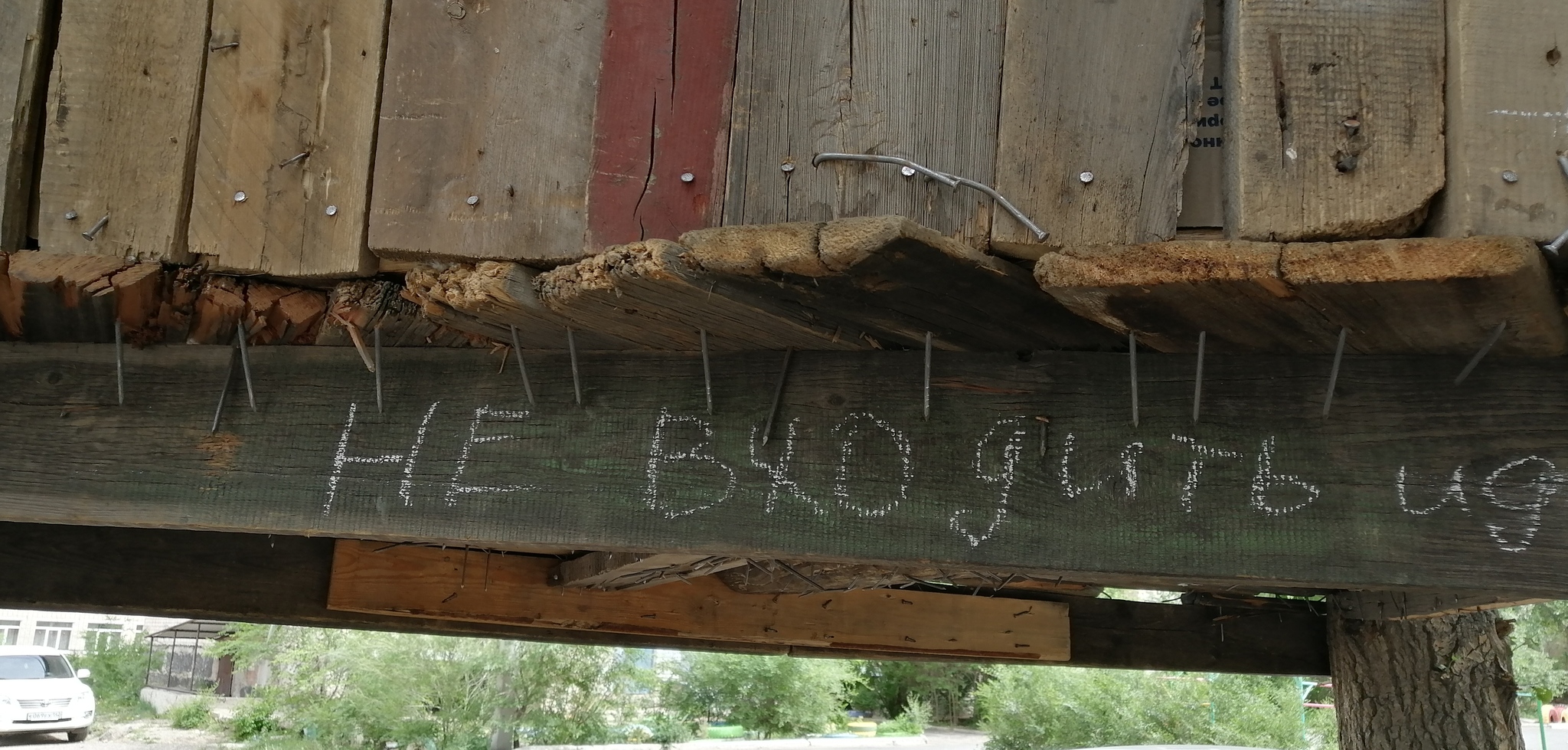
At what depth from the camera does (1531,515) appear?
1.63m

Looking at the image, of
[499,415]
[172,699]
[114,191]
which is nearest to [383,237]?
[499,415]

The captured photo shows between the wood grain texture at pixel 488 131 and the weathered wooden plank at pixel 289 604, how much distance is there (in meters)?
1.54

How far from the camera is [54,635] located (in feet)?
117

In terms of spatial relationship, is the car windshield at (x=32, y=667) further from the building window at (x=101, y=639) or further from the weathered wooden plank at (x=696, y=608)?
the weathered wooden plank at (x=696, y=608)

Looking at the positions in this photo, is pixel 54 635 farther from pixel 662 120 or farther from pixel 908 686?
pixel 662 120

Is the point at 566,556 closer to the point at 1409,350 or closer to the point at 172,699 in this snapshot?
the point at 1409,350

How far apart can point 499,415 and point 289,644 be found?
1557 centimetres

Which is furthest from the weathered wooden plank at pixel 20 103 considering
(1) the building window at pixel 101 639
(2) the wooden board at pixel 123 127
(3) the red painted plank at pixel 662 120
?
(1) the building window at pixel 101 639

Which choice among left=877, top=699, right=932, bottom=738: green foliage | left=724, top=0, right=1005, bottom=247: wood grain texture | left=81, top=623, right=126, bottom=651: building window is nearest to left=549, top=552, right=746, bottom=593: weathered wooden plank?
left=724, top=0, right=1005, bottom=247: wood grain texture

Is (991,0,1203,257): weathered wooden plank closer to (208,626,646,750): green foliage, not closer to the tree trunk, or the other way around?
the tree trunk

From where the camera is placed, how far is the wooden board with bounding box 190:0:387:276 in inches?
75.6

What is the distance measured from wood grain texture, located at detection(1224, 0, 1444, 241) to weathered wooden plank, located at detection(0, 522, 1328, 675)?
2272 millimetres

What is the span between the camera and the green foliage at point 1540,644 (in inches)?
665

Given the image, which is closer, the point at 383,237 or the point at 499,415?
the point at 383,237
